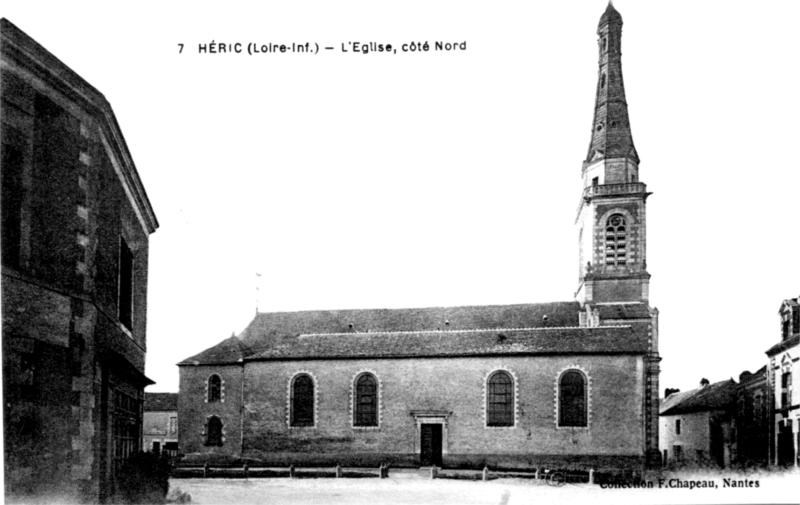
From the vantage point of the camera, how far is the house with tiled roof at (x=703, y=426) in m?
32.2

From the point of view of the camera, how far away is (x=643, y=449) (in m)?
25.7

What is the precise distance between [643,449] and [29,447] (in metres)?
21.9

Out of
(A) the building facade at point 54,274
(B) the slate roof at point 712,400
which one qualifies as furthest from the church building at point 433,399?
(A) the building facade at point 54,274

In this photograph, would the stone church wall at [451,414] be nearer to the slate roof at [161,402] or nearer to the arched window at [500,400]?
the arched window at [500,400]

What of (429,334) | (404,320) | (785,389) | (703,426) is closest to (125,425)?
(429,334)

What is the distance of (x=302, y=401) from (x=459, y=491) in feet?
43.6

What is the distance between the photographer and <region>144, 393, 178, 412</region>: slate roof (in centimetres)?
4839

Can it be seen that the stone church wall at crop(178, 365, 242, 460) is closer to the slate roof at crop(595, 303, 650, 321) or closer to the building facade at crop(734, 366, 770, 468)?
the slate roof at crop(595, 303, 650, 321)

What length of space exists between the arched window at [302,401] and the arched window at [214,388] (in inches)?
201

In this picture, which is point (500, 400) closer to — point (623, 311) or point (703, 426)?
point (623, 311)

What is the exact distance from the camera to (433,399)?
2789 centimetres

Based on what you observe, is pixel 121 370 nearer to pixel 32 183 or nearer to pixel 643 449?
pixel 32 183

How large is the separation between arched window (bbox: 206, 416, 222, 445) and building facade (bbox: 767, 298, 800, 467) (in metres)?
22.2

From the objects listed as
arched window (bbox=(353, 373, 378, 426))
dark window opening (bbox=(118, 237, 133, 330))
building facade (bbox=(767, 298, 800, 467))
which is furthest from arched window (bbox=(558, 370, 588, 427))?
dark window opening (bbox=(118, 237, 133, 330))
